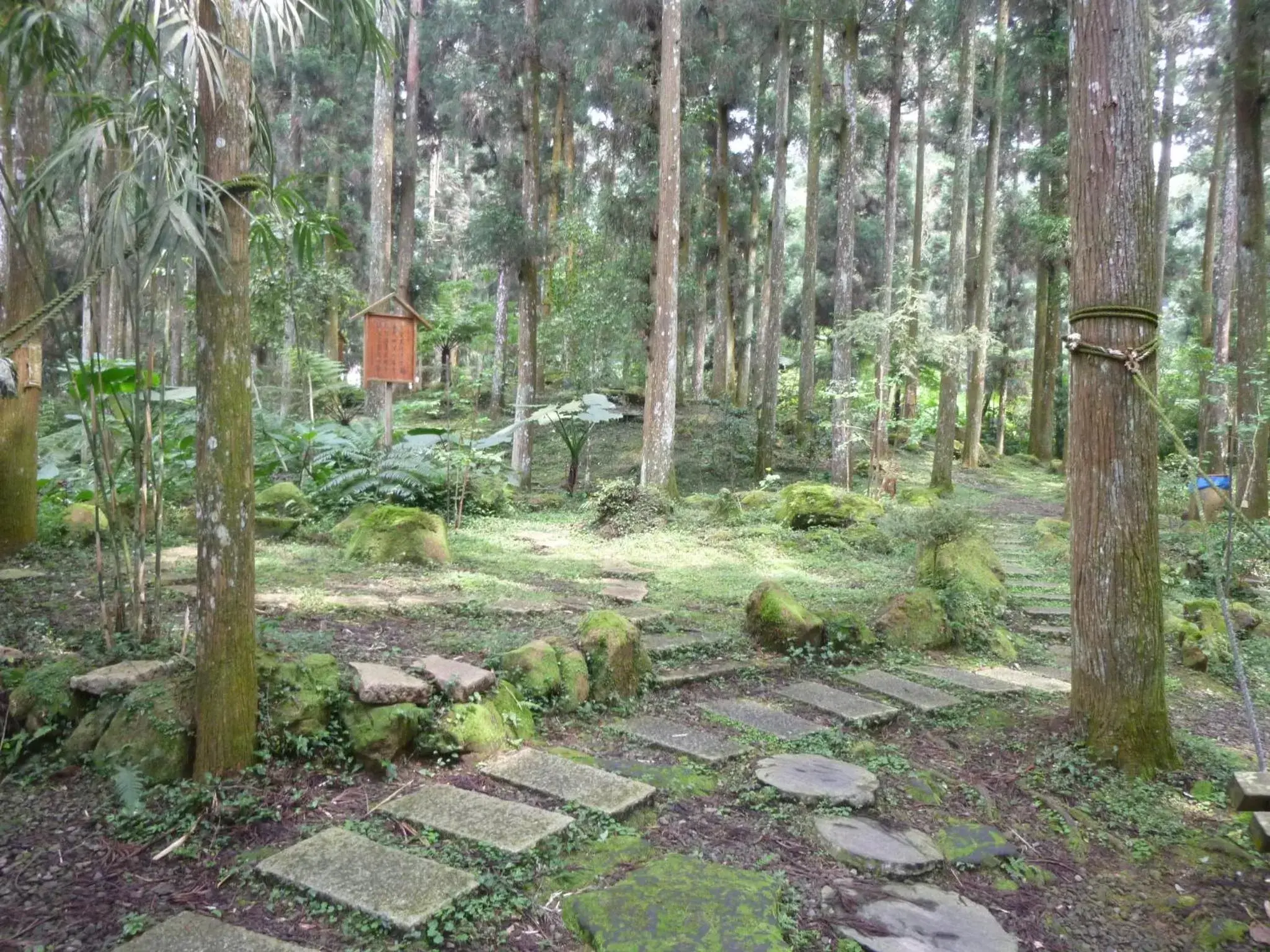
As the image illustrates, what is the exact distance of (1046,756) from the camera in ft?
12.4

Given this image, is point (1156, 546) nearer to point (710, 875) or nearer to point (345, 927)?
point (710, 875)

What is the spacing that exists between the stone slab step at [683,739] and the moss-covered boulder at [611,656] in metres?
0.24

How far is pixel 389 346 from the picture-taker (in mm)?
10391

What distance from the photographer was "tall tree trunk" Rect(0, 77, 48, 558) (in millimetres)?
6137

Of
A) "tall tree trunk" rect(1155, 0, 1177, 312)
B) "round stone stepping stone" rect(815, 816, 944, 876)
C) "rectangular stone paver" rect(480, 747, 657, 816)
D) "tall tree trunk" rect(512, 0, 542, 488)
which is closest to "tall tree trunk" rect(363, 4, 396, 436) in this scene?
"tall tree trunk" rect(512, 0, 542, 488)

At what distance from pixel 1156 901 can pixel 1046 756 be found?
991mm

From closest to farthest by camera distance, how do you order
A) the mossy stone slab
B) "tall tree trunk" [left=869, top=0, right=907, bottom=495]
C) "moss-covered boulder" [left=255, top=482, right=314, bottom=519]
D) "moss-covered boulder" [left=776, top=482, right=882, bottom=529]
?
the mossy stone slab < "moss-covered boulder" [left=255, top=482, right=314, bottom=519] < "moss-covered boulder" [left=776, top=482, right=882, bottom=529] < "tall tree trunk" [left=869, top=0, right=907, bottom=495]

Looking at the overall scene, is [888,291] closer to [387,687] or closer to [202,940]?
[387,687]

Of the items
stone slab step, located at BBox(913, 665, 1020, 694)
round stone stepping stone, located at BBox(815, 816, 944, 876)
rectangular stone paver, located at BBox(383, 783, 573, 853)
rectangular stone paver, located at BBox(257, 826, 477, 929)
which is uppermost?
rectangular stone paver, located at BBox(257, 826, 477, 929)

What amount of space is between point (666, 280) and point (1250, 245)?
22.2 ft

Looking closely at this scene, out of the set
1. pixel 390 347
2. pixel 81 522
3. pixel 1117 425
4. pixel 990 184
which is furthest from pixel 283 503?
pixel 990 184

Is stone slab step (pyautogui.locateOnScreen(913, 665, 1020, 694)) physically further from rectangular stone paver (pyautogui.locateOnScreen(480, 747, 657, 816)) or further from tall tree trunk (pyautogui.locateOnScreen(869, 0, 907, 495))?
tall tree trunk (pyautogui.locateOnScreen(869, 0, 907, 495))

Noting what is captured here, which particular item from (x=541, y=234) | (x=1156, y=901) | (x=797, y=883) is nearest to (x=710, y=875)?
(x=797, y=883)

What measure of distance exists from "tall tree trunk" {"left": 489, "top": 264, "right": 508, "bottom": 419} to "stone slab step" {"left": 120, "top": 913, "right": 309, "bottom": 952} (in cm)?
1558
